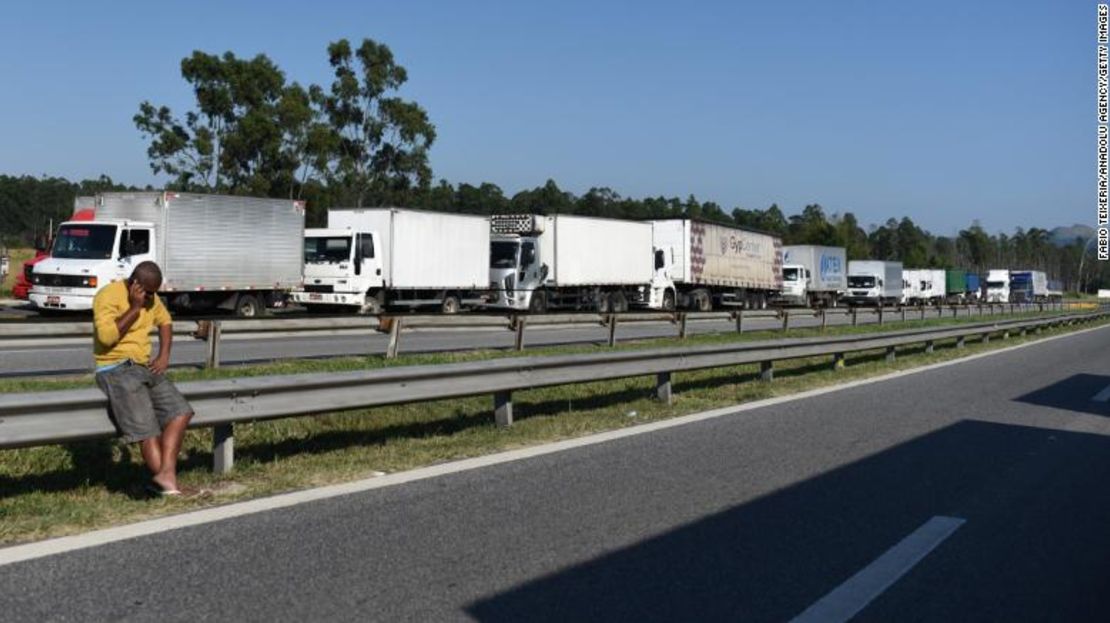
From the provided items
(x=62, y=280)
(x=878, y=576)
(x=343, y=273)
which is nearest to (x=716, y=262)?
(x=343, y=273)

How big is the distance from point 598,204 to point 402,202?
71355 millimetres

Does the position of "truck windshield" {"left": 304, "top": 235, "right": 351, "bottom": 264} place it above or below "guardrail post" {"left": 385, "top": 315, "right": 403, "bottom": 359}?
above

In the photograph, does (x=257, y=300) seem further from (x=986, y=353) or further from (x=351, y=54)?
(x=351, y=54)

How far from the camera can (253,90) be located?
47000 millimetres

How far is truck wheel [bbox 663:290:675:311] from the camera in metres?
40.0

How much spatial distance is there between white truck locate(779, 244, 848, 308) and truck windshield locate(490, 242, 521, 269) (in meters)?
22.4

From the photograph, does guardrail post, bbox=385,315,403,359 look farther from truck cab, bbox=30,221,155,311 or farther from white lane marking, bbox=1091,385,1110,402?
truck cab, bbox=30,221,155,311

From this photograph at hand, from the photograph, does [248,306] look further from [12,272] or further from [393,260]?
[12,272]

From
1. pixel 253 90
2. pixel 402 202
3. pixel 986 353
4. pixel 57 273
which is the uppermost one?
pixel 253 90

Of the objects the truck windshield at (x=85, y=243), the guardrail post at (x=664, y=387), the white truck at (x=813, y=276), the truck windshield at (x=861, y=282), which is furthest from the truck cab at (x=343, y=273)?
the truck windshield at (x=861, y=282)

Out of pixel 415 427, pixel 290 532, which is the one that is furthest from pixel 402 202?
pixel 290 532

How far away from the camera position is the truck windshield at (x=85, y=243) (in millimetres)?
24750

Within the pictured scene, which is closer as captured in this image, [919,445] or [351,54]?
[919,445]

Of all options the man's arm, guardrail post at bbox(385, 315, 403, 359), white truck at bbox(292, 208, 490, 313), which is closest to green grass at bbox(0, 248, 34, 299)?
white truck at bbox(292, 208, 490, 313)
